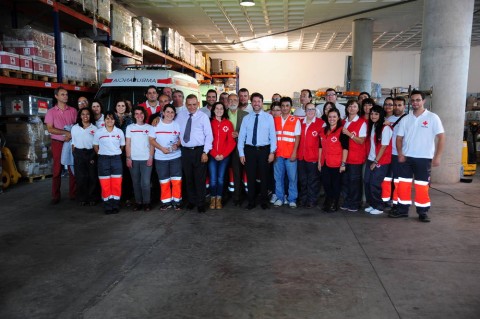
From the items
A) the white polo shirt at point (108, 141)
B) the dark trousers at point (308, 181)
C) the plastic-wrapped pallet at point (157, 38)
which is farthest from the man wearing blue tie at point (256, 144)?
the plastic-wrapped pallet at point (157, 38)

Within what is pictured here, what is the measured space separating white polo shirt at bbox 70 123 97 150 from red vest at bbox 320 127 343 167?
12.8ft

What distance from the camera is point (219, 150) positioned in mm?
6277

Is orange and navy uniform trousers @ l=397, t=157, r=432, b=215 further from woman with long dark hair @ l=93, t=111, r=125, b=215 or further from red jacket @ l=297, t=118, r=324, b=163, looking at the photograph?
woman with long dark hair @ l=93, t=111, r=125, b=215

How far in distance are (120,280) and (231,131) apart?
11.0ft

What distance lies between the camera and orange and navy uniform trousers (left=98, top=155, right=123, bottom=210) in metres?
6.09

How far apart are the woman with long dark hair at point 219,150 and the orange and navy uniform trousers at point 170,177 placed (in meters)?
0.57

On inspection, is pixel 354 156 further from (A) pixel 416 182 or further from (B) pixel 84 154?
(B) pixel 84 154

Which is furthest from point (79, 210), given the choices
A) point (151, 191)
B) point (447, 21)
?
point (447, 21)

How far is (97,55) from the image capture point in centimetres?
1042

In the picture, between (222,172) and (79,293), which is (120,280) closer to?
(79,293)

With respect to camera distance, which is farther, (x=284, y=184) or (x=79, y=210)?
(x=284, y=184)

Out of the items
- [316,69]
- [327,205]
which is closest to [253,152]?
[327,205]

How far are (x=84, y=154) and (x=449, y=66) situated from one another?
806 cm

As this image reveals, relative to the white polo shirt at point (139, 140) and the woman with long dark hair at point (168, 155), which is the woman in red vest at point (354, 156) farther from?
the white polo shirt at point (139, 140)
